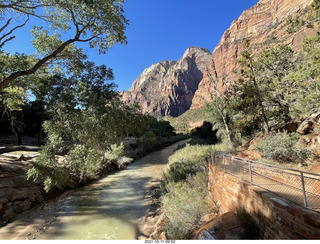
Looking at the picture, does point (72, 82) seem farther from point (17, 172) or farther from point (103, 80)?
point (17, 172)

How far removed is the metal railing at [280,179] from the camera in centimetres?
319

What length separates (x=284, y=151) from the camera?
8055 millimetres

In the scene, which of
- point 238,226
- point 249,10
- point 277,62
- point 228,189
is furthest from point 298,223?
point 249,10

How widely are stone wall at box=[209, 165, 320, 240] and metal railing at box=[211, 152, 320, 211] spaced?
0.29 meters

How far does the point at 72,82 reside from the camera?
1170 cm

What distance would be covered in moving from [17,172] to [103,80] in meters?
8.53

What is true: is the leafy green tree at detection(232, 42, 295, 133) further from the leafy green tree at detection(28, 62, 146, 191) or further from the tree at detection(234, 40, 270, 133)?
the leafy green tree at detection(28, 62, 146, 191)

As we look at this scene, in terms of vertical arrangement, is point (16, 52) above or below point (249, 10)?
below

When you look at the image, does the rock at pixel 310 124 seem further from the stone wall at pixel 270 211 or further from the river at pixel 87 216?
the river at pixel 87 216

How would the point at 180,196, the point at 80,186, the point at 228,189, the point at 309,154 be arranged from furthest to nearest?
the point at 80,186
the point at 309,154
the point at 180,196
the point at 228,189

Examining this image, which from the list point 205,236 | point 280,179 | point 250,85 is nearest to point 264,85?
point 250,85

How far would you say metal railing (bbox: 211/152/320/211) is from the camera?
3.19 metres

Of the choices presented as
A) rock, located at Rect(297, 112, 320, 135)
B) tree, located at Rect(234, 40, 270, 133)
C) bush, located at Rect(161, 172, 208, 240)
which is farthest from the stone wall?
tree, located at Rect(234, 40, 270, 133)

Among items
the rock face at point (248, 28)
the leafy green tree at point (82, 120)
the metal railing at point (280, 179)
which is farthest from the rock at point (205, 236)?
the rock face at point (248, 28)
